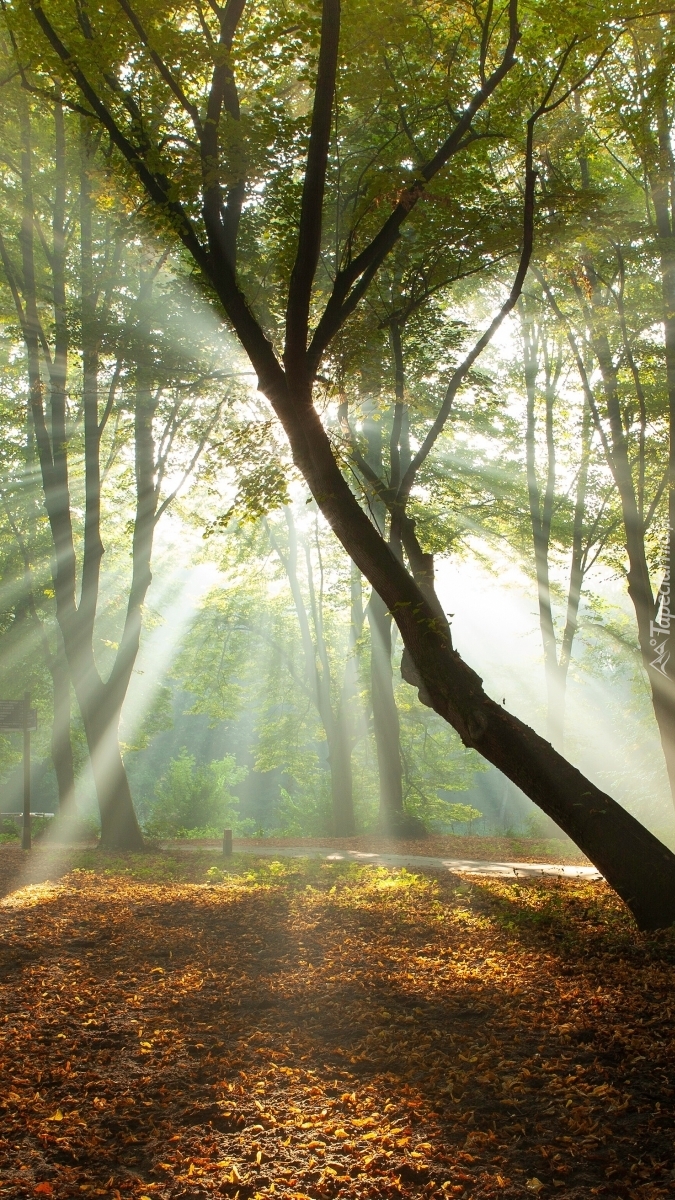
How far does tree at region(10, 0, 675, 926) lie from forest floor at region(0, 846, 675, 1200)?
1.22 m

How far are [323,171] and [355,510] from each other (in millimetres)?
2548

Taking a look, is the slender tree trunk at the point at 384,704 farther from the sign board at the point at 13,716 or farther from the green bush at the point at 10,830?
the green bush at the point at 10,830

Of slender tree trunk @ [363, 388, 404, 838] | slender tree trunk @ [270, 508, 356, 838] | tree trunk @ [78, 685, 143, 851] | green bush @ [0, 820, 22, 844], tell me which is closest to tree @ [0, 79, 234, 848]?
tree trunk @ [78, 685, 143, 851]

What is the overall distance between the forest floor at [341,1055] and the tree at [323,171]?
1216 mm

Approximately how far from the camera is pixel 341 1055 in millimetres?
4129

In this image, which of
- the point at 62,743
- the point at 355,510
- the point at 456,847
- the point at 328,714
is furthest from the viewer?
the point at 328,714

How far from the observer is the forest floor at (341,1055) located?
299 centimetres

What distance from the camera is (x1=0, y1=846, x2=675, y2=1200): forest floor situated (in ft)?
9.81

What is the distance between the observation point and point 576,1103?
3.38m

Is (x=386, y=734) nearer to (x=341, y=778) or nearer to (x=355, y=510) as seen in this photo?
(x=341, y=778)

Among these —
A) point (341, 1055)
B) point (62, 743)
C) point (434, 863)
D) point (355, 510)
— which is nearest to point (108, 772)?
point (62, 743)

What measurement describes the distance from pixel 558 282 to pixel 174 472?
738 centimetres

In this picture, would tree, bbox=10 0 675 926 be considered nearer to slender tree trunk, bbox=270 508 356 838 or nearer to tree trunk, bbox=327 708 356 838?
slender tree trunk, bbox=270 508 356 838

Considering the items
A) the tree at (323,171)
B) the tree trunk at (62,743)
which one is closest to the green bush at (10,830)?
the tree trunk at (62,743)
